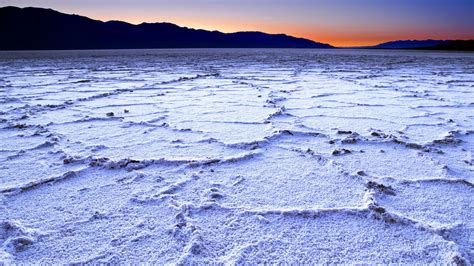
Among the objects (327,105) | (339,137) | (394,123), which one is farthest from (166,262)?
(327,105)

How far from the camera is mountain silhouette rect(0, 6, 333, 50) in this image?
91.6 meters

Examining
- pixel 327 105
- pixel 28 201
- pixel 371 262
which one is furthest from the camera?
pixel 327 105

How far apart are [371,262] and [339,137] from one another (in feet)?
4.00

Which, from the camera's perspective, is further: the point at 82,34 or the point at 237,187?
the point at 82,34

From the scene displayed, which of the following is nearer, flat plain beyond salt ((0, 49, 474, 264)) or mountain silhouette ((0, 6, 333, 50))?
flat plain beyond salt ((0, 49, 474, 264))

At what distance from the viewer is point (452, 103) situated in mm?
3293

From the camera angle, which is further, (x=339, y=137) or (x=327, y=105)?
(x=327, y=105)

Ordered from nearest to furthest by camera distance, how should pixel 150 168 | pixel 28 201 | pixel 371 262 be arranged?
pixel 371 262 → pixel 28 201 → pixel 150 168

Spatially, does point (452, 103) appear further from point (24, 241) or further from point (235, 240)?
point (24, 241)

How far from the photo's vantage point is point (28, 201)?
1.26 metres

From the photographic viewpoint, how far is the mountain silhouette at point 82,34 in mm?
91625

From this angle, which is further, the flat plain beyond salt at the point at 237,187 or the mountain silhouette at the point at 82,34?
the mountain silhouette at the point at 82,34

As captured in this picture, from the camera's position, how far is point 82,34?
4085 inches

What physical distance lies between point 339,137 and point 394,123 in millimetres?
638
